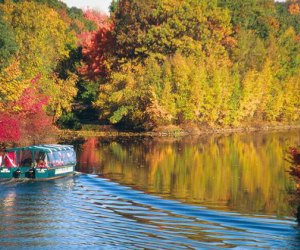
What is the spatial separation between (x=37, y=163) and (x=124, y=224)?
1704cm

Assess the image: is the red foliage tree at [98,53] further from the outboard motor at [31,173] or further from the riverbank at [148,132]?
the outboard motor at [31,173]

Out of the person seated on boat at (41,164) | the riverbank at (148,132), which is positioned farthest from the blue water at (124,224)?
the riverbank at (148,132)

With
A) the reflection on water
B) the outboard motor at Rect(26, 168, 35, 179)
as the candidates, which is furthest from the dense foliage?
the outboard motor at Rect(26, 168, 35, 179)

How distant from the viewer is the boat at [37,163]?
155 feet

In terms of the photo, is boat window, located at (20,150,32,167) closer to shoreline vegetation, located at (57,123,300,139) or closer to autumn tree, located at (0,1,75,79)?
shoreline vegetation, located at (57,123,300,139)

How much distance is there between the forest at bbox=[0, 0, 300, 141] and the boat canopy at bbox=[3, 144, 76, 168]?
2563 centimetres

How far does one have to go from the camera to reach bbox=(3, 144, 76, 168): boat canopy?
159ft

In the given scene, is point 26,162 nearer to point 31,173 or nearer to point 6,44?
point 31,173

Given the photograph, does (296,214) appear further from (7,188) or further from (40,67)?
(40,67)

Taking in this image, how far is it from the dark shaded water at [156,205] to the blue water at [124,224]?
4 cm

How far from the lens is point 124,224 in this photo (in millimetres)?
33062

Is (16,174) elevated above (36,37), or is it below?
below

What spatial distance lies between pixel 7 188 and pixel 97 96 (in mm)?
53949

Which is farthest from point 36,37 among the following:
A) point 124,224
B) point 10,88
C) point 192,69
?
point 124,224
